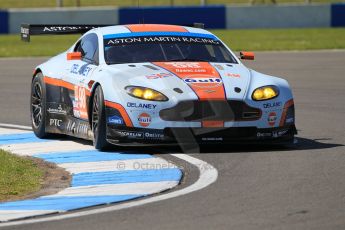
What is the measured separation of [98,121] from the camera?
11.0 m

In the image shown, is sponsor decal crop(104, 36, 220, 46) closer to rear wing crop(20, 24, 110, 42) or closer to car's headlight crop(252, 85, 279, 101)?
rear wing crop(20, 24, 110, 42)

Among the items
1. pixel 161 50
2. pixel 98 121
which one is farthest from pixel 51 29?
pixel 98 121

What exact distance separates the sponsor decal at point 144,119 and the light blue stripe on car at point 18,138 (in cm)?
200

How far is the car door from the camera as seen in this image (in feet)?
37.8

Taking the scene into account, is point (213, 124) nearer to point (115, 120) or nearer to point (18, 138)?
point (115, 120)

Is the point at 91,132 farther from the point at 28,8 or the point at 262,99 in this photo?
the point at 28,8

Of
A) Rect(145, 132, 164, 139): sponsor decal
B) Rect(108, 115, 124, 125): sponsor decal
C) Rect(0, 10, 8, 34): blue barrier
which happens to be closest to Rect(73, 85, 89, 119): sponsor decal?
Rect(108, 115, 124, 125): sponsor decal

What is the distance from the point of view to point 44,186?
29.9ft

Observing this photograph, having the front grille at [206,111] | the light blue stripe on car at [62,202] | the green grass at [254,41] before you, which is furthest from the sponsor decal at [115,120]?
the green grass at [254,41]

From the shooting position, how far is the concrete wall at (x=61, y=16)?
111 feet

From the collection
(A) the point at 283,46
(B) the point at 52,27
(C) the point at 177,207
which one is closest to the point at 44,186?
(C) the point at 177,207

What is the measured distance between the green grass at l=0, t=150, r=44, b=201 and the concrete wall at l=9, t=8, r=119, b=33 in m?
23.4

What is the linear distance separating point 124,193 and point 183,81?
257 cm

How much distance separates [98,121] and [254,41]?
19159mm
